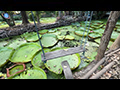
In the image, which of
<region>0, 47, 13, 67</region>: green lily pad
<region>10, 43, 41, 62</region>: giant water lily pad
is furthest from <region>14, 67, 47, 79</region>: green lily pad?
<region>0, 47, 13, 67</region>: green lily pad

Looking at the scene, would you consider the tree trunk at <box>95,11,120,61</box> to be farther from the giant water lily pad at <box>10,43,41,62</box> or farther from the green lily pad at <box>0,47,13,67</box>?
the green lily pad at <box>0,47,13,67</box>

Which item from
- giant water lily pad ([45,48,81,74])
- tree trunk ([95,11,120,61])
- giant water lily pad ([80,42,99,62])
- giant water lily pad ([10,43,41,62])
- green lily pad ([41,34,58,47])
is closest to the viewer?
tree trunk ([95,11,120,61])

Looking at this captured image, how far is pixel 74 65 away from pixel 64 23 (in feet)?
15.1

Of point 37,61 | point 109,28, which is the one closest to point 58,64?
point 37,61

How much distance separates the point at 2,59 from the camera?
2.32m

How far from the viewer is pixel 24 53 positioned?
2.55 meters

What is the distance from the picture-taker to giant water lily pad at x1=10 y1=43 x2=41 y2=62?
2305mm

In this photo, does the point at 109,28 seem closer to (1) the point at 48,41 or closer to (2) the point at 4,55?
(1) the point at 48,41

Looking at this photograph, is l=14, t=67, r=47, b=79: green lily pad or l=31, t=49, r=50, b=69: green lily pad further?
l=31, t=49, r=50, b=69: green lily pad

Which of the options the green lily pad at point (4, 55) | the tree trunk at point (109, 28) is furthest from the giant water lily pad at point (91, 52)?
the green lily pad at point (4, 55)

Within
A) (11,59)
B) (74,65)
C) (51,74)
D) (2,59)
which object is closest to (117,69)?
(74,65)

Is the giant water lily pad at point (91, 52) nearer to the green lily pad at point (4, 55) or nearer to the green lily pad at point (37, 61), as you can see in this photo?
the green lily pad at point (37, 61)

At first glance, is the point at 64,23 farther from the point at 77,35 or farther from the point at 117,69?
the point at 117,69

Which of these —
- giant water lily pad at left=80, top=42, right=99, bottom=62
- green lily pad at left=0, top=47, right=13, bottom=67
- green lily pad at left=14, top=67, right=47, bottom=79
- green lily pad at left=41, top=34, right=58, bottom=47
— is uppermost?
green lily pad at left=41, top=34, right=58, bottom=47
